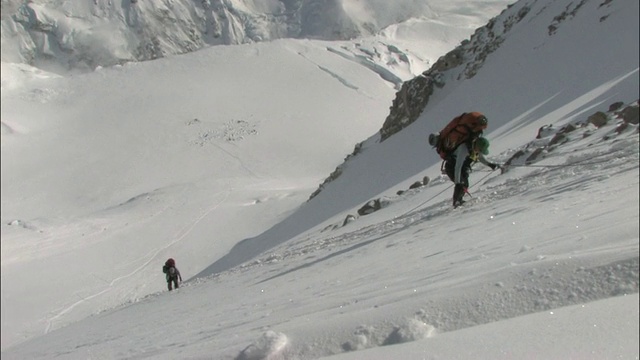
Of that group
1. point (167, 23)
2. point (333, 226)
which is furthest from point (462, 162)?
point (167, 23)

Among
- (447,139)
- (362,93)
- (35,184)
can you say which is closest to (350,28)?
(362,93)

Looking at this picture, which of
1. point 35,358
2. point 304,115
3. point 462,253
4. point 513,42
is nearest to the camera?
point 462,253

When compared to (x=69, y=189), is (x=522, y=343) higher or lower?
lower

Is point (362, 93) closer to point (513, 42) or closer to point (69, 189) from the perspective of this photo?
point (69, 189)

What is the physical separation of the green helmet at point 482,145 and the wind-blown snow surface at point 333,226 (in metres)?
0.45

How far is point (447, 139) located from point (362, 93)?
5063cm

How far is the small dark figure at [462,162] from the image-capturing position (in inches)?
264

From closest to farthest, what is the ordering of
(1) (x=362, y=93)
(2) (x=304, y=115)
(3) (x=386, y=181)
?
(3) (x=386, y=181)
(2) (x=304, y=115)
(1) (x=362, y=93)

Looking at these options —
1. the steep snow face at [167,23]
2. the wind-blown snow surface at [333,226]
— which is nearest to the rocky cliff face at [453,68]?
the wind-blown snow surface at [333,226]

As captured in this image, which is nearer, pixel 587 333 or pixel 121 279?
pixel 587 333

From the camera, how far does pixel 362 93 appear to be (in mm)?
57000

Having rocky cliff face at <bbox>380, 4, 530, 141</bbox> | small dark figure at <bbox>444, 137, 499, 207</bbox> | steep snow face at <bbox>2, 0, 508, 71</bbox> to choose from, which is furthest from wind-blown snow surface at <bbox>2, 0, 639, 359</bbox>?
steep snow face at <bbox>2, 0, 508, 71</bbox>

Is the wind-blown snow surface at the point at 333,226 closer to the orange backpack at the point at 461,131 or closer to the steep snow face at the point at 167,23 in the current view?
the orange backpack at the point at 461,131

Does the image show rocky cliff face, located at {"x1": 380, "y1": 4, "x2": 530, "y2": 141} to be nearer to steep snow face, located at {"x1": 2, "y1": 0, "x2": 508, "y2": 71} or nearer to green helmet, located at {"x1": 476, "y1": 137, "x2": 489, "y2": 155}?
green helmet, located at {"x1": 476, "y1": 137, "x2": 489, "y2": 155}
